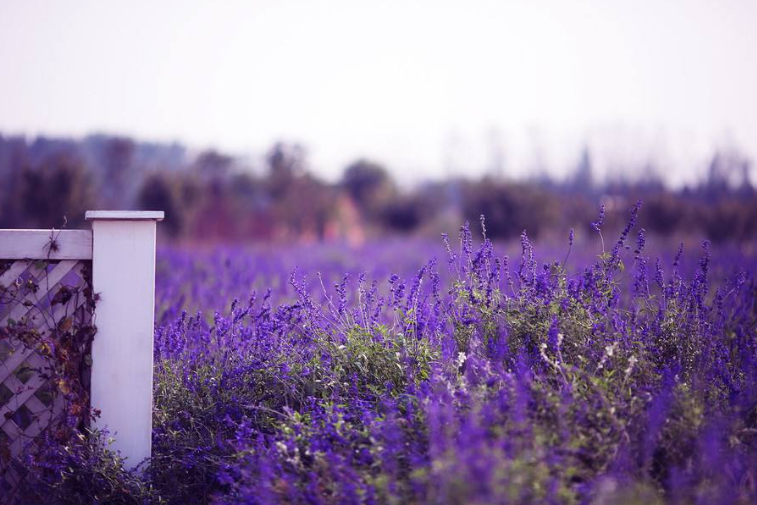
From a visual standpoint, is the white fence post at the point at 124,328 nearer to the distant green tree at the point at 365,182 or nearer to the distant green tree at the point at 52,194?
the distant green tree at the point at 52,194

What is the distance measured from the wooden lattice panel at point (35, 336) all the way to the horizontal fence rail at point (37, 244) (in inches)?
1.8

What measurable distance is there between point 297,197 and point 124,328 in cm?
2534

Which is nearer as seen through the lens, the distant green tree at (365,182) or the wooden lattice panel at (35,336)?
the wooden lattice panel at (35,336)

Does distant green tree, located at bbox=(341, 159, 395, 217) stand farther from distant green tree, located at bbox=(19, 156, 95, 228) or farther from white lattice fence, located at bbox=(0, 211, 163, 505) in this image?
white lattice fence, located at bbox=(0, 211, 163, 505)

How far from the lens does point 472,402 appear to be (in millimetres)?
2576

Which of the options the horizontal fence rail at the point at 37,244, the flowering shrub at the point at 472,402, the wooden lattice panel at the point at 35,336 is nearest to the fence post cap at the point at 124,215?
the horizontal fence rail at the point at 37,244

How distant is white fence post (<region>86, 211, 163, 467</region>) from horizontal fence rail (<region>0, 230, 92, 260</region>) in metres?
0.14

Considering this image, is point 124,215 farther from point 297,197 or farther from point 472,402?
point 297,197

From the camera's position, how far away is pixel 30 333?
9.50 ft

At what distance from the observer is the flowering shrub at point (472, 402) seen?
218cm

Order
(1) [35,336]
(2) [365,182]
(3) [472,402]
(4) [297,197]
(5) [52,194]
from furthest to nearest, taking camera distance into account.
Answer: (2) [365,182], (4) [297,197], (5) [52,194], (1) [35,336], (3) [472,402]

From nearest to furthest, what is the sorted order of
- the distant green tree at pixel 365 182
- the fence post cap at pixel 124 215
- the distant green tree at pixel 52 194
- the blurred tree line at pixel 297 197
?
the fence post cap at pixel 124 215 → the distant green tree at pixel 52 194 → the blurred tree line at pixel 297 197 → the distant green tree at pixel 365 182

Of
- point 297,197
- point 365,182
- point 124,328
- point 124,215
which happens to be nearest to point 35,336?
point 124,328

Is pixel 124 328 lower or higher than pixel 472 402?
higher
